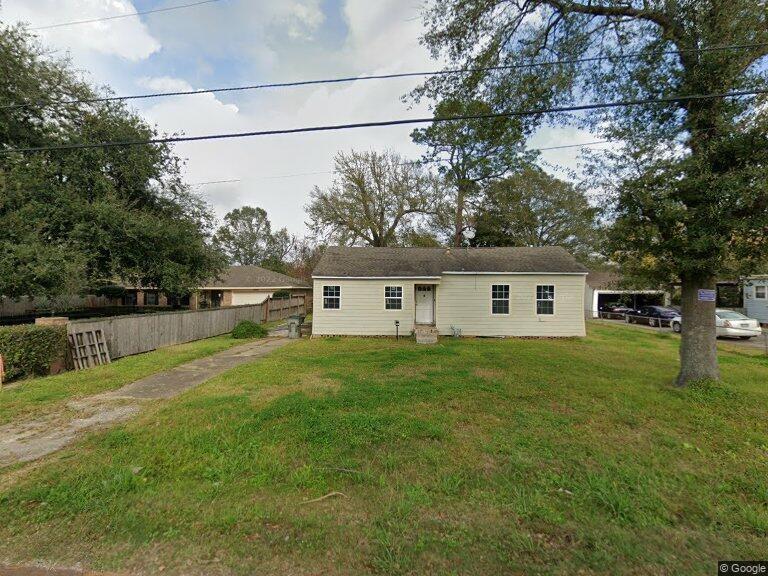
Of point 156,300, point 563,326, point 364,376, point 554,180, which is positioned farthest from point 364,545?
point 554,180

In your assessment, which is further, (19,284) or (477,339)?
(477,339)

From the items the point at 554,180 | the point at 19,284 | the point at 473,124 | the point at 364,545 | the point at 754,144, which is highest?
the point at 554,180

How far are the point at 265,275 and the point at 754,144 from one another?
1062 inches

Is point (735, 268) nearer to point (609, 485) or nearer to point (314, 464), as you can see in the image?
point (609, 485)

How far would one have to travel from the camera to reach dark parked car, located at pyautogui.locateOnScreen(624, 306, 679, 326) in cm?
2000

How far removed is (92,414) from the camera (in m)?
5.19

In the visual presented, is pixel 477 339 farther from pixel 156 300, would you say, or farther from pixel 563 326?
pixel 156 300

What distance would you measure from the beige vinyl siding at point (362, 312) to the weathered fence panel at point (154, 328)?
15.5 feet

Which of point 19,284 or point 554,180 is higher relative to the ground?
point 554,180

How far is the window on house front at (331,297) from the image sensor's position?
555 inches

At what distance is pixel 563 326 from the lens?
1394 centimetres

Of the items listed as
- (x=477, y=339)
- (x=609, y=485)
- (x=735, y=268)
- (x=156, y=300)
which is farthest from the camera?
(x=156, y=300)

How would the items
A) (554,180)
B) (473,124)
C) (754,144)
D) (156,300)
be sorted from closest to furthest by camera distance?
(754,144)
(473,124)
(156,300)
(554,180)

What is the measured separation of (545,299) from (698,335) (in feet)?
25.8
